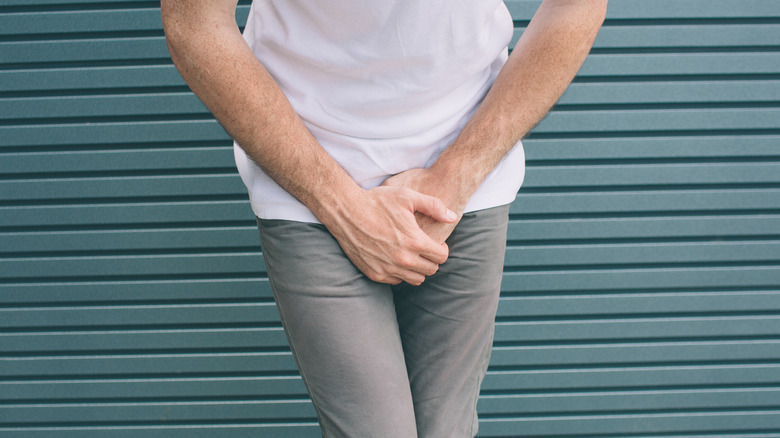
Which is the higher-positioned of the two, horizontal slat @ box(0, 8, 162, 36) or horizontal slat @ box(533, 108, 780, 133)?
horizontal slat @ box(0, 8, 162, 36)

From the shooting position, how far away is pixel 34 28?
1889 mm

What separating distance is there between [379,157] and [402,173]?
6cm

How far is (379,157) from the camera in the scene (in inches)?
39.2

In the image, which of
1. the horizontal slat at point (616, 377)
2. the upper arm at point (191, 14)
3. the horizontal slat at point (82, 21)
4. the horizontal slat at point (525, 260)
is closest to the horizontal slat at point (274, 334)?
the horizontal slat at point (616, 377)

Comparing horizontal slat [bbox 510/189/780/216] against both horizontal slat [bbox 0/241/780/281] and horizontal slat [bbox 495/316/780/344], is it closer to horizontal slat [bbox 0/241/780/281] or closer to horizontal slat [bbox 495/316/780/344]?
horizontal slat [bbox 0/241/780/281]

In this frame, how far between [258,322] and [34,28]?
1.46 meters

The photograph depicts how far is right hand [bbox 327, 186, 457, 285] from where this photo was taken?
0.96 meters

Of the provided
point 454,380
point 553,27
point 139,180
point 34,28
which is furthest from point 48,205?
point 553,27

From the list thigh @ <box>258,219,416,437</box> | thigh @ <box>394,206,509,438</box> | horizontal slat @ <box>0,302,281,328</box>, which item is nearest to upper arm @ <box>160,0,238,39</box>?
thigh @ <box>258,219,416,437</box>

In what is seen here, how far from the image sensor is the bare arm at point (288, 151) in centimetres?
84

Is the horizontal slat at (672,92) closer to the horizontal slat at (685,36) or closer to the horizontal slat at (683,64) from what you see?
the horizontal slat at (683,64)

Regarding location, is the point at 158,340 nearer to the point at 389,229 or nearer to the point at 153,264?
the point at 153,264

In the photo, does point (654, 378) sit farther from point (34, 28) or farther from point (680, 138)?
point (34, 28)

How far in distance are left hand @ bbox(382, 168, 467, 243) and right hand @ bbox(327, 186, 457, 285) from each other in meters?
0.03
